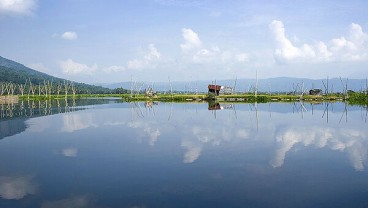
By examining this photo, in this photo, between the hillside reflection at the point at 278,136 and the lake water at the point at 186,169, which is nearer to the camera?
the lake water at the point at 186,169

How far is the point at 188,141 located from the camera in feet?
98.3

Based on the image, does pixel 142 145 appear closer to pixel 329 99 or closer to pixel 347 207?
pixel 347 207

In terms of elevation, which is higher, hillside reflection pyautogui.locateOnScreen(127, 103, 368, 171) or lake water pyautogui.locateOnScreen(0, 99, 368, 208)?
hillside reflection pyautogui.locateOnScreen(127, 103, 368, 171)

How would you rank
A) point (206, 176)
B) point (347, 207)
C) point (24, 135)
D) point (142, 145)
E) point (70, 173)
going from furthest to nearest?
point (24, 135) < point (142, 145) < point (70, 173) < point (206, 176) < point (347, 207)

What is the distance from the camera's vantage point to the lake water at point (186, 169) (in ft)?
48.4

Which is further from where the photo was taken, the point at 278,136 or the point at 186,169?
the point at 278,136

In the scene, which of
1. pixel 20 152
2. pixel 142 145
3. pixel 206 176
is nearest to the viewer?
pixel 206 176

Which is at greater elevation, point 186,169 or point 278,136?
point 278,136

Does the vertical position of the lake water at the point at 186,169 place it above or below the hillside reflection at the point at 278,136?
below

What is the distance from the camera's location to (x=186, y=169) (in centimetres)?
1991

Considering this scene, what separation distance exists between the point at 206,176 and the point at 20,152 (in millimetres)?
15534

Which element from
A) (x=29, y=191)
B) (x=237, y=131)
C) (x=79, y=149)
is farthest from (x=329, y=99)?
(x=29, y=191)

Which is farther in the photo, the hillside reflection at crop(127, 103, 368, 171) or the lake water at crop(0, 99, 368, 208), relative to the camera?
the hillside reflection at crop(127, 103, 368, 171)

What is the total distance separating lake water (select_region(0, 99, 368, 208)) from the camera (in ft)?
48.4
